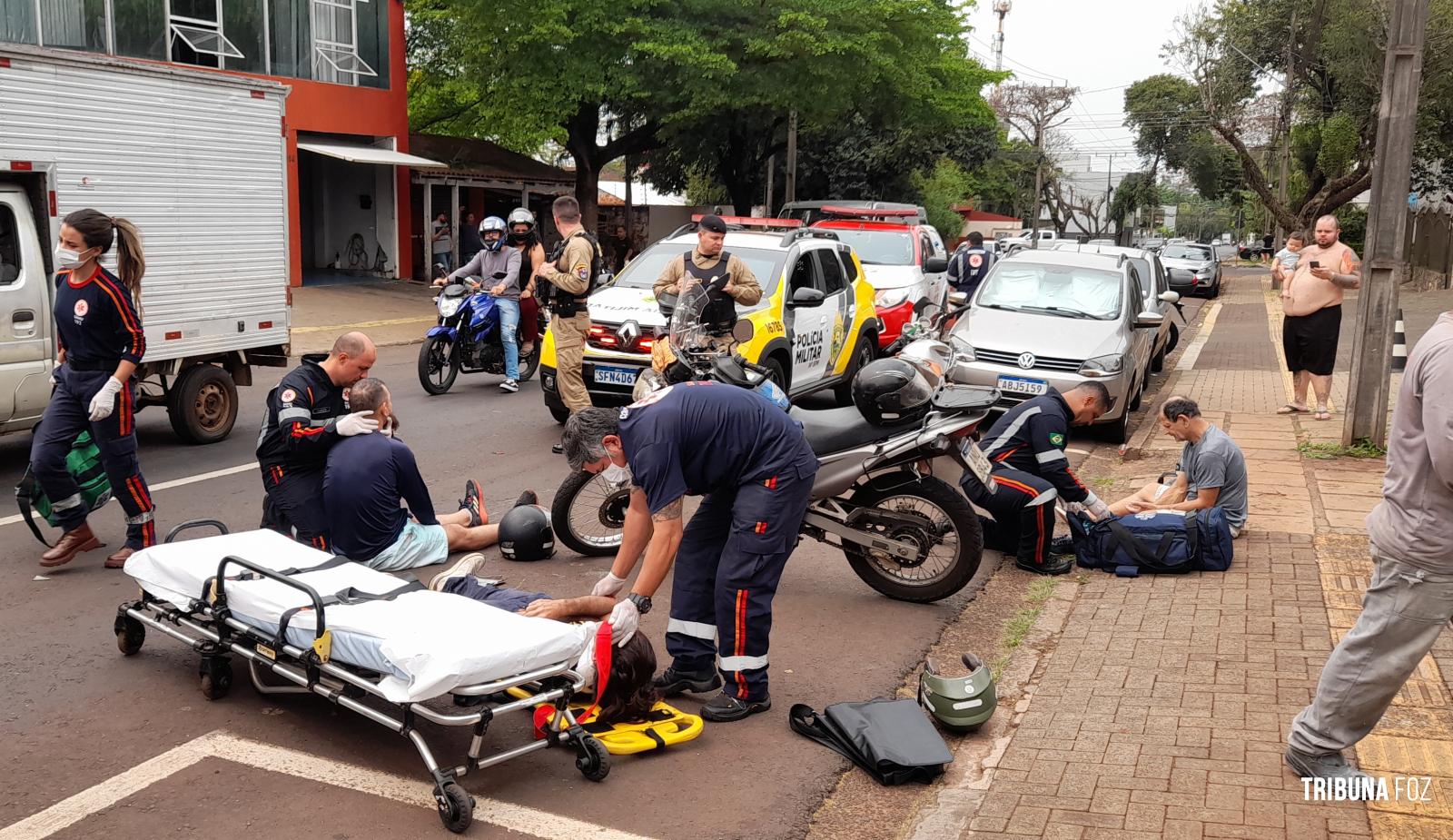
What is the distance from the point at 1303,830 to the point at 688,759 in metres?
2.19

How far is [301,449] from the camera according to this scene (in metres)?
6.24

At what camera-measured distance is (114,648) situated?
575cm

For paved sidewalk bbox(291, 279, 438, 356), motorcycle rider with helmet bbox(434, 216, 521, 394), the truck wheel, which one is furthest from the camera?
paved sidewalk bbox(291, 279, 438, 356)

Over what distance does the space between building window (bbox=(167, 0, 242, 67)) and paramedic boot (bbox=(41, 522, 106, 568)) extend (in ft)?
58.3

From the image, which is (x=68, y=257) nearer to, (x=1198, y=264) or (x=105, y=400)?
(x=105, y=400)

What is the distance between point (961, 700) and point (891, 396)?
218 centimetres

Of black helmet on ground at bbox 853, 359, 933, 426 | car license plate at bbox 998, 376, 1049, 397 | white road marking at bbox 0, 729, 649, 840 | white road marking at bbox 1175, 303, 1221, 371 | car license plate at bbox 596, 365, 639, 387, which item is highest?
black helmet on ground at bbox 853, 359, 933, 426

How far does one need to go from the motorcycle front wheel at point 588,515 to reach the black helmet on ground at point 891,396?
1548mm

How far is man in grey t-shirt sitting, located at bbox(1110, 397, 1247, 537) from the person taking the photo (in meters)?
→ 7.48

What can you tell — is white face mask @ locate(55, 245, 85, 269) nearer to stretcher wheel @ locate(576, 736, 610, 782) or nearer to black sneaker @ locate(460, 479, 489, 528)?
black sneaker @ locate(460, 479, 489, 528)

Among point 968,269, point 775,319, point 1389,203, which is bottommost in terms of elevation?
point 775,319

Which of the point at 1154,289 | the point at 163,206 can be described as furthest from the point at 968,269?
the point at 163,206

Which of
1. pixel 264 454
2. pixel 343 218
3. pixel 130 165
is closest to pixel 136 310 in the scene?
pixel 264 454

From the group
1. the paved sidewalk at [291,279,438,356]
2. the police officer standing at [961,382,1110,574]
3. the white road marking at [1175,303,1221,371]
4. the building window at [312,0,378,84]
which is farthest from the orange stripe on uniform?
the building window at [312,0,378,84]
